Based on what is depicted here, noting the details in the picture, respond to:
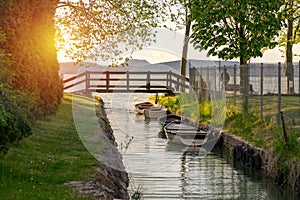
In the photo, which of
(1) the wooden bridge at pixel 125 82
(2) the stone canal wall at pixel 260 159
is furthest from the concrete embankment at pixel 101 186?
(1) the wooden bridge at pixel 125 82

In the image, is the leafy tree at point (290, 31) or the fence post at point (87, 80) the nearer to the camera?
the leafy tree at point (290, 31)

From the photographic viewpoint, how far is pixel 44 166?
11484 mm

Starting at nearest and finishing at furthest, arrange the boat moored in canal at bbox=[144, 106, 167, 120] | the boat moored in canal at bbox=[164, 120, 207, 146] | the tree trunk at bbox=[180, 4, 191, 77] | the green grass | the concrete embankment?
the green grass
the concrete embankment
the boat moored in canal at bbox=[164, 120, 207, 146]
the boat moored in canal at bbox=[144, 106, 167, 120]
the tree trunk at bbox=[180, 4, 191, 77]

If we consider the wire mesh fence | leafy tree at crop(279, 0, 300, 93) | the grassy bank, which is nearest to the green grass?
the grassy bank

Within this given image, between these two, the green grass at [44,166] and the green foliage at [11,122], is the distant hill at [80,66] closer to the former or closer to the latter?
the green grass at [44,166]

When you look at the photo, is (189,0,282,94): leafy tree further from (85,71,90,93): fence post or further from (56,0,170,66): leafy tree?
(85,71,90,93): fence post

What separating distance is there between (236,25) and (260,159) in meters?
12.5

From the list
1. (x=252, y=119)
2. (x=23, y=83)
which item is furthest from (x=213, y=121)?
(x=23, y=83)

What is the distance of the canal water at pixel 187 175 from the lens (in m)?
14.1

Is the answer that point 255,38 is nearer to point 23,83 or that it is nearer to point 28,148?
point 23,83

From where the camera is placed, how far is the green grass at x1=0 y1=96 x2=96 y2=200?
959 cm

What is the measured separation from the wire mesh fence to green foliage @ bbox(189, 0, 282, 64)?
1106 millimetres

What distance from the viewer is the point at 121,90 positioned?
47.0 m

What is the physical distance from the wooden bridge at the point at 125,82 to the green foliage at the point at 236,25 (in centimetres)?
1731
